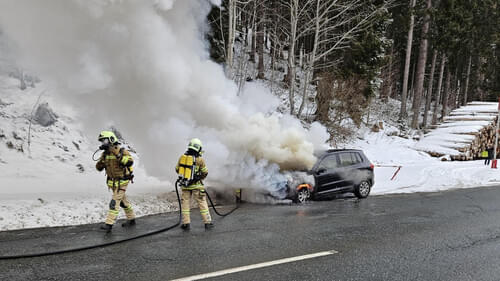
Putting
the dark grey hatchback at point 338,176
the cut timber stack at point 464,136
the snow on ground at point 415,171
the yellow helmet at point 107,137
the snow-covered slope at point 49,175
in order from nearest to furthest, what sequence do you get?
the yellow helmet at point 107,137
the snow-covered slope at point 49,175
the dark grey hatchback at point 338,176
the snow on ground at point 415,171
the cut timber stack at point 464,136

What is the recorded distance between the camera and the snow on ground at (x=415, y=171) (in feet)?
43.0

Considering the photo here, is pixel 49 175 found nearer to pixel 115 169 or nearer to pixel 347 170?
pixel 115 169

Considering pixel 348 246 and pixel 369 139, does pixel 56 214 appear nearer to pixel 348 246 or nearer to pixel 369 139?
pixel 348 246

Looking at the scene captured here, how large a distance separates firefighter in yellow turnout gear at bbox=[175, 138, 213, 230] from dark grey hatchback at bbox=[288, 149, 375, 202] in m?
3.21

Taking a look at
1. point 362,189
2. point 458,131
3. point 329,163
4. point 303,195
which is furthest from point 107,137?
point 458,131

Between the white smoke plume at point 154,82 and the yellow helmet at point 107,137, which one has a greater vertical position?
the white smoke plume at point 154,82

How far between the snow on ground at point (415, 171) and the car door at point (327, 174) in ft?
8.61

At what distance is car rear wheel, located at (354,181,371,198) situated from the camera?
10.4 m

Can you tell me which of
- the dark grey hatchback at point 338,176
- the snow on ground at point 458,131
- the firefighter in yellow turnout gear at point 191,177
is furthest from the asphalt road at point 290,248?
the snow on ground at point 458,131

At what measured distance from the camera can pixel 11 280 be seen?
408 centimetres

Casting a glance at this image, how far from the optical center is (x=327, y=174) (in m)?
9.65

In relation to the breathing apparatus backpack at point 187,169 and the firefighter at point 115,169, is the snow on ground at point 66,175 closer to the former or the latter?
the firefighter at point 115,169

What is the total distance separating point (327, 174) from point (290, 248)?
459cm

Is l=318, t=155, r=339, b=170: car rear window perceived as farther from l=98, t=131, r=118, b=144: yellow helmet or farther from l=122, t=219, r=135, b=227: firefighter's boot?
l=98, t=131, r=118, b=144: yellow helmet
